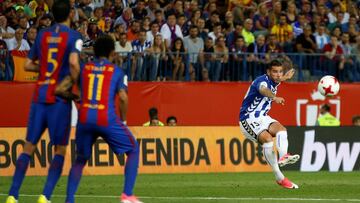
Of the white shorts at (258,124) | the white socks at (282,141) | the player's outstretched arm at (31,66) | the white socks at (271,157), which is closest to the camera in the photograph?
the player's outstretched arm at (31,66)

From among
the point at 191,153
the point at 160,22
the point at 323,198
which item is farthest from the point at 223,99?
the point at 323,198

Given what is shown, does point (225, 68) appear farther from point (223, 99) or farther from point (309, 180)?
point (309, 180)

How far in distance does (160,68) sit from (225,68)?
1812 mm

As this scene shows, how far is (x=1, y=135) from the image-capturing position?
22.3m

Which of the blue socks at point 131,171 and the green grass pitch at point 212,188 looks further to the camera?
the green grass pitch at point 212,188

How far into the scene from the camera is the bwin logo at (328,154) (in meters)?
24.2

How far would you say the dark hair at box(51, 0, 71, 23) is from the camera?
13.8 meters

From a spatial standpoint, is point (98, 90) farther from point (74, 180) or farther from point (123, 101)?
point (74, 180)

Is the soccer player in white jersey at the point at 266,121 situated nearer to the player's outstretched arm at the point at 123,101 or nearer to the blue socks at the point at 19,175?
the player's outstretched arm at the point at 123,101

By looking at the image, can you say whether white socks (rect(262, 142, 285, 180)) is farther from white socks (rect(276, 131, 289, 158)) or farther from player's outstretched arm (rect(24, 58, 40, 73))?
player's outstretched arm (rect(24, 58, 40, 73))

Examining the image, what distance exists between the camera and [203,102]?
28.0 meters

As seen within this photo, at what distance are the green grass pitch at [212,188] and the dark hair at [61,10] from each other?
3.02 metres

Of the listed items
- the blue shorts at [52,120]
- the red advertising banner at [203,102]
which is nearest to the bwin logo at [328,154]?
the red advertising banner at [203,102]

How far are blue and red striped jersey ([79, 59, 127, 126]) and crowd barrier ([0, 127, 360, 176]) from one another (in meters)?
9.14
